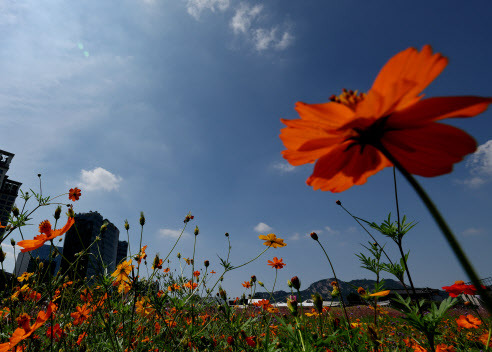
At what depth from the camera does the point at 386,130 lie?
1.72ft

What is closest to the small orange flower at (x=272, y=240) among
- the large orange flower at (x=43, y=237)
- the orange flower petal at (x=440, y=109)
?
the large orange flower at (x=43, y=237)

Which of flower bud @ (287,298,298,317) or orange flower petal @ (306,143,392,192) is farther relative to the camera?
flower bud @ (287,298,298,317)

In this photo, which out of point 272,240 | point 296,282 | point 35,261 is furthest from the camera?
point 272,240

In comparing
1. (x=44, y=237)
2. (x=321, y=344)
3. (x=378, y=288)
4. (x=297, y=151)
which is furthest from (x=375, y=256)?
(x=44, y=237)

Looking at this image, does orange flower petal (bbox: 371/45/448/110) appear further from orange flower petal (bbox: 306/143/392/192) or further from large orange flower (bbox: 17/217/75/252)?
large orange flower (bbox: 17/217/75/252)

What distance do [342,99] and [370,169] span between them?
0.55 ft

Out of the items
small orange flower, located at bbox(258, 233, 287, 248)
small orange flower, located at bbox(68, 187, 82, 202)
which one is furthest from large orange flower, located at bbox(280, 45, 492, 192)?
small orange flower, located at bbox(68, 187, 82, 202)

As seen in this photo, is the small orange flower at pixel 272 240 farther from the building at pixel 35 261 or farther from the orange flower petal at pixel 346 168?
the orange flower petal at pixel 346 168

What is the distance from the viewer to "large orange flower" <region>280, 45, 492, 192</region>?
1.39 feet

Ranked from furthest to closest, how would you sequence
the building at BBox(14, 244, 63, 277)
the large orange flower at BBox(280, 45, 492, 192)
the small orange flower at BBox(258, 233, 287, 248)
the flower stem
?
the small orange flower at BBox(258, 233, 287, 248) → the building at BBox(14, 244, 63, 277) → the large orange flower at BBox(280, 45, 492, 192) → the flower stem

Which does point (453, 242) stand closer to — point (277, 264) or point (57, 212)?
point (57, 212)

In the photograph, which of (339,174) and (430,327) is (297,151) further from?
(430,327)

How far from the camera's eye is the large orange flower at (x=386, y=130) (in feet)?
1.39

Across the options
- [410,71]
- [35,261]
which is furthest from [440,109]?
[35,261]
